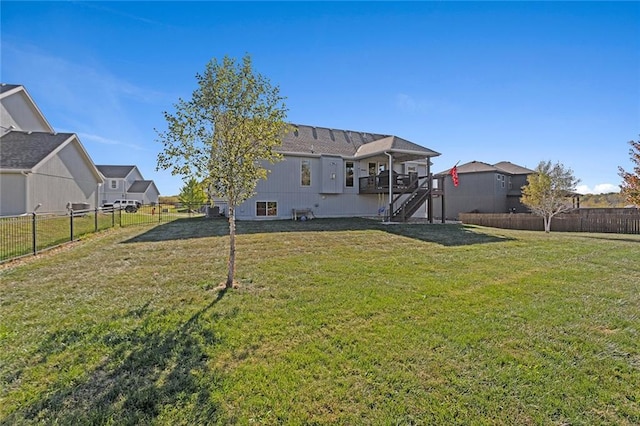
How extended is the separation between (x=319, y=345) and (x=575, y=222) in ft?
78.1

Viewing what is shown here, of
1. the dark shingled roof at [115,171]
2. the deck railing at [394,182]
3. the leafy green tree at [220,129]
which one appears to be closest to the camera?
the leafy green tree at [220,129]

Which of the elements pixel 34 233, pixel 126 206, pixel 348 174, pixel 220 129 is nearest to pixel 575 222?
pixel 348 174

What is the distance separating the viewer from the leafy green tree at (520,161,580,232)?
19547mm

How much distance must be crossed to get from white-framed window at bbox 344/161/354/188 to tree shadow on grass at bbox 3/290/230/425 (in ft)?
54.1

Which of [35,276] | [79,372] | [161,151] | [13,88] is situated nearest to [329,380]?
[79,372]

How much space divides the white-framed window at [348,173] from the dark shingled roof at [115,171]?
123 ft

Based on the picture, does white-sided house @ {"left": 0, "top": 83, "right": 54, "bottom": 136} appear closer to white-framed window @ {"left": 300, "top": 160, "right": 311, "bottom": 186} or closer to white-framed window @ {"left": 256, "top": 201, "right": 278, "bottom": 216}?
white-framed window @ {"left": 256, "top": 201, "right": 278, "bottom": 216}

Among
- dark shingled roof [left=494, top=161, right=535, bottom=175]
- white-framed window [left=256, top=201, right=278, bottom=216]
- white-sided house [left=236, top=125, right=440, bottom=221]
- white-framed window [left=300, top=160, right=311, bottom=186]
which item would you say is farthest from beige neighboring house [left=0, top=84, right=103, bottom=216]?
dark shingled roof [left=494, top=161, right=535, bottom=175]

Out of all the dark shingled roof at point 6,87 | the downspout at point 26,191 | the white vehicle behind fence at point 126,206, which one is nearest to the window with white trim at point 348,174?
the downspout at point 26,191

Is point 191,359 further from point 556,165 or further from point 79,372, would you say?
point 556,165

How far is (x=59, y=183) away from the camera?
16.9 meters

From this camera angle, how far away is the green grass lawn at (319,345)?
8.05 feet

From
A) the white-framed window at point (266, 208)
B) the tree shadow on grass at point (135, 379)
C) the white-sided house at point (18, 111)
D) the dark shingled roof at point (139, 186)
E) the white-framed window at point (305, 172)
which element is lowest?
the tree shadow on grass at point (135, 379)

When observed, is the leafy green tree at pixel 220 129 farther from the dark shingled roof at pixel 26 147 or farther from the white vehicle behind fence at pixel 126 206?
the white vehicle behind fence at pixel 126 206
